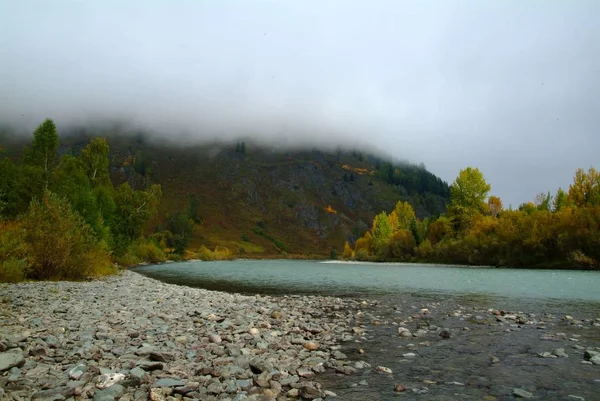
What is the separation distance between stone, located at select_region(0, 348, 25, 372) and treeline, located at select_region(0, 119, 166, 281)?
20.6 metres

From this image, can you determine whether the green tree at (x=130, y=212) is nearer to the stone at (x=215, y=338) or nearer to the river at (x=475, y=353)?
the river at (x=475, y=353)

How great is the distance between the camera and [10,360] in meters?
9.52

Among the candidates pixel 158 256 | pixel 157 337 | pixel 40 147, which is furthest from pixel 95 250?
pixel 158 256

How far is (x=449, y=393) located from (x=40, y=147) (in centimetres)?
6522

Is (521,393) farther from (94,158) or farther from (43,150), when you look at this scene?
(94,158)

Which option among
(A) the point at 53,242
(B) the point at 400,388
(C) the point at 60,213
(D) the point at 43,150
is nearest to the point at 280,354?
(B) the point at 400,388

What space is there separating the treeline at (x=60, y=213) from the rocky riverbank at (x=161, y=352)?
11520 mm

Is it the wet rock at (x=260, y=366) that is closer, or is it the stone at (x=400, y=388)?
the stone at (x=400, y=388)

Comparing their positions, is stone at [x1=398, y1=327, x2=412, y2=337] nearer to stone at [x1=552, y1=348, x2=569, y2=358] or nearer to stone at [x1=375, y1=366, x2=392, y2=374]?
stone at [x1=375, y1=366, x2=392, y2=374]

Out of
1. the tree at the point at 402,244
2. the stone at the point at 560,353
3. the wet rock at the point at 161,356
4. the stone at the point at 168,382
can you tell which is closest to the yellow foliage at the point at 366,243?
the tree at the point at 402,244

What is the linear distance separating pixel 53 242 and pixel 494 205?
120716mm

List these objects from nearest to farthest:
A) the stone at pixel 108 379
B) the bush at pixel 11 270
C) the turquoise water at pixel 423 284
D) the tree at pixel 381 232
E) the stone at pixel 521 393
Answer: the stone at pixel 108 379
the stone at pixel 521 393
the bush at pixel 11 270
the turquoise water at pixel 423 284
the tree at pixel 381 232

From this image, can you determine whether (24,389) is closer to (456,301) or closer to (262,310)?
(262,310)

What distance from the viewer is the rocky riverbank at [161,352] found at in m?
8.94
